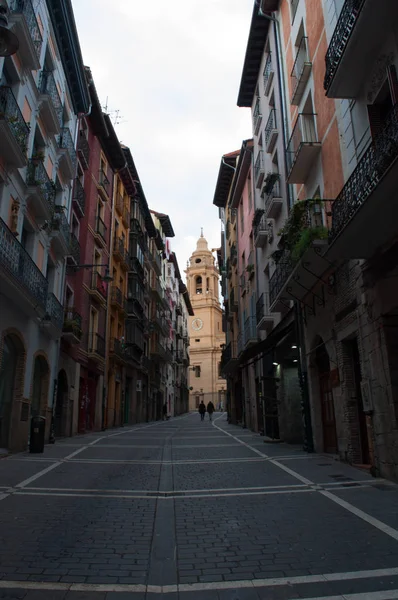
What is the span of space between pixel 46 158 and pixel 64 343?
7.62 m

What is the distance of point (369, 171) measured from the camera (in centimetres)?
762

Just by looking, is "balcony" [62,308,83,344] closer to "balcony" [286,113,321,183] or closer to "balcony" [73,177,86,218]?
"balcony" [73,177,86,218]

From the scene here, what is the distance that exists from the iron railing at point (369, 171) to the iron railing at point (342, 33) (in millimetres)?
2067

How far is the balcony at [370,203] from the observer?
6.80 m

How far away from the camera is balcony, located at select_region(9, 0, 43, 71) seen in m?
12.5

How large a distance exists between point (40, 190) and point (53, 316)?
15.2ft

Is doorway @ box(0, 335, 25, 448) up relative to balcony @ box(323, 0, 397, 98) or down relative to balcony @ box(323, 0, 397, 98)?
down

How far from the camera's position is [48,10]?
1720cm

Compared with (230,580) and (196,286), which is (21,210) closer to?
(230,580)

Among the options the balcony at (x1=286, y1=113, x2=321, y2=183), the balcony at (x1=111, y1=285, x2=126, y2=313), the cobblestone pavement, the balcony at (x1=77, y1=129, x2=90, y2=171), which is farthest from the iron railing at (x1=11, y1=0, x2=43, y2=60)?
the balcony at (x1=111, y1=285, x2=126, y2=313)

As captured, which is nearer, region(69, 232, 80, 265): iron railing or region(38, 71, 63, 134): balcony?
region(38, 71, 63, 134): balcony

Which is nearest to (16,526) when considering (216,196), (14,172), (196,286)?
(14,172)

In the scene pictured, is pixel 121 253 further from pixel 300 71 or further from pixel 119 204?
pixel 300 71

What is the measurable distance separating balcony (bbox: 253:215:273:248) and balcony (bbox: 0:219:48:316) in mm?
9201
